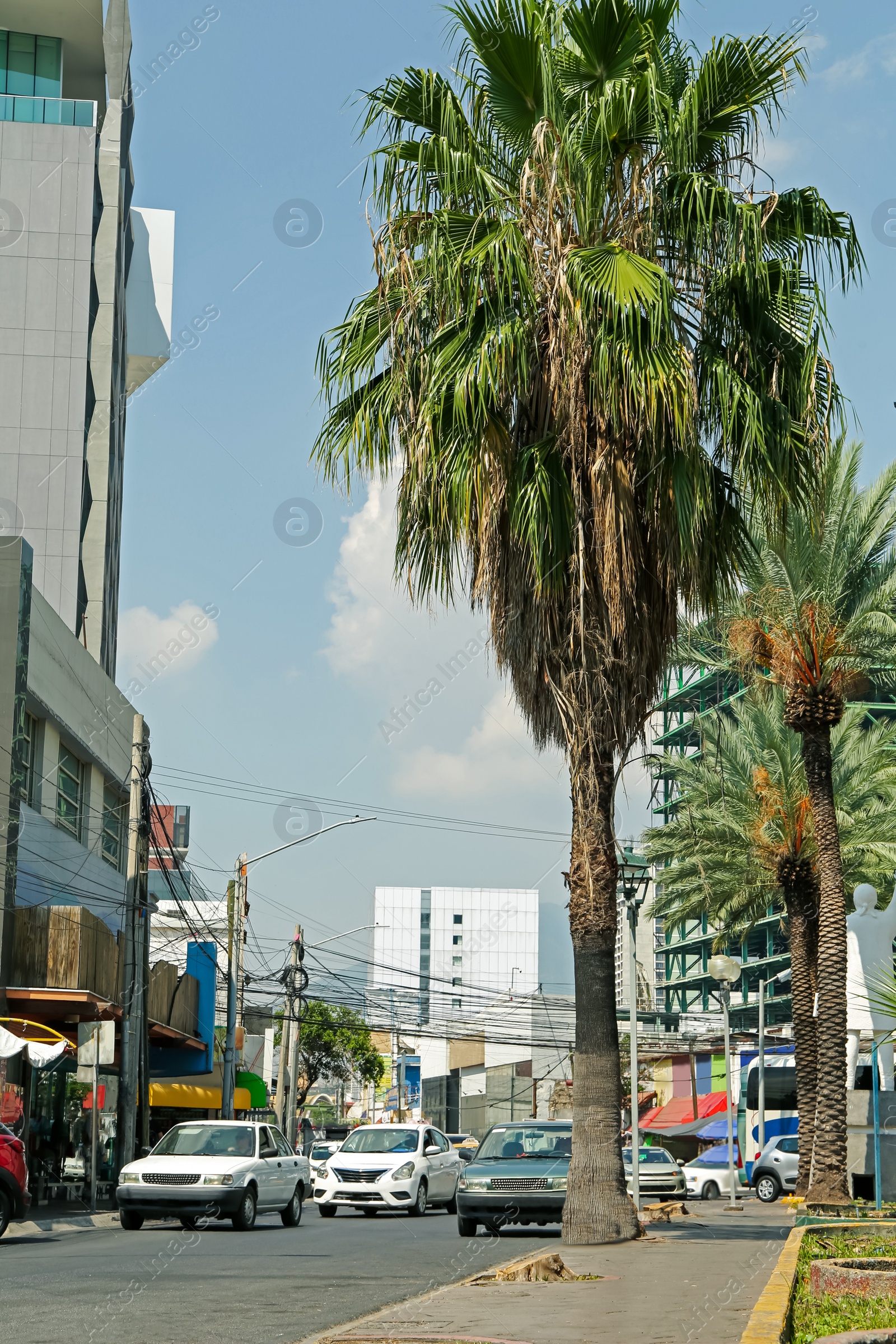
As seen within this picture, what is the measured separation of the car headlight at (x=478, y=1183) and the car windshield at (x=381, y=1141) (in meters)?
7.03

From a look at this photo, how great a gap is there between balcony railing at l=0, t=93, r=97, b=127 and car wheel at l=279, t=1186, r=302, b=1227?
47625mm

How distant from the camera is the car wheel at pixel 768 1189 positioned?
36500 mm

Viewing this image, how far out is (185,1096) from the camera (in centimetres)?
4506

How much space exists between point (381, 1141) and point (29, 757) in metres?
9.71

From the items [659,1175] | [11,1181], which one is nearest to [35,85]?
[659,1175]

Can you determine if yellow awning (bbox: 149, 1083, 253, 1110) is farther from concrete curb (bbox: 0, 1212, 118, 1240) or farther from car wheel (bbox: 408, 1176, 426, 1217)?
concrete curb (bbox: 0, 1212, 118, 1240)

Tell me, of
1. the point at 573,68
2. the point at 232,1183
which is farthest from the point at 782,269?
the point at 232,1183

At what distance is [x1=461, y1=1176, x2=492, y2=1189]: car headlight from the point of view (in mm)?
18781

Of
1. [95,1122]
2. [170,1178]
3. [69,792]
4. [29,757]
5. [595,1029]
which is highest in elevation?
[29,757]

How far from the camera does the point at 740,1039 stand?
219 feet

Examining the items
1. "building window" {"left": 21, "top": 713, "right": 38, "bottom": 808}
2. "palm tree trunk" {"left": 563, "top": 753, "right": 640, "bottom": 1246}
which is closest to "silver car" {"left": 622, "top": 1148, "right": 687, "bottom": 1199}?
"building window" {"left": 21, "top": 713, "right": 38, "bottom": 808}

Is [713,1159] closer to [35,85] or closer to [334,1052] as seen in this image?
[334,1052]

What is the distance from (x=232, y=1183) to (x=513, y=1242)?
4.07 m

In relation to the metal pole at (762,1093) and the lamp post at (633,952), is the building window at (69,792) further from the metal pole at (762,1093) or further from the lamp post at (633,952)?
the metal pole at (762,1093)
